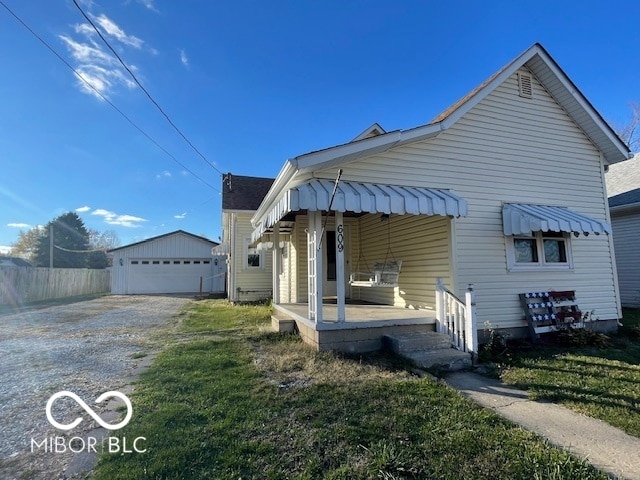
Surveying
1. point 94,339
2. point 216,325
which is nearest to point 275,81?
point 216,325

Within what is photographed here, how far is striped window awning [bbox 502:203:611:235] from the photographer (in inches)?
247

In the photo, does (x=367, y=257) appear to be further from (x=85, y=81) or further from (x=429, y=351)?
(x=85, y=81)

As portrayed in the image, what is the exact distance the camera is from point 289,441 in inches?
113

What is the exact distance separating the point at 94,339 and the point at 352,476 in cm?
737

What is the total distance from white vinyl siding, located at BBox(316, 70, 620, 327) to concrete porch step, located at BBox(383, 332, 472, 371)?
52.0 inches

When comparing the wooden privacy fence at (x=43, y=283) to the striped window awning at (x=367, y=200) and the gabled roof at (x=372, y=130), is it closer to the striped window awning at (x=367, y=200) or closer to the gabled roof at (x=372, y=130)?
the striped window awning at (x=367, y=200)

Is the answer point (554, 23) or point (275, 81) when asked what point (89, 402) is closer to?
point (275, 81)

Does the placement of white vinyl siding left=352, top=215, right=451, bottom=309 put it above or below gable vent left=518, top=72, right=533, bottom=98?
below

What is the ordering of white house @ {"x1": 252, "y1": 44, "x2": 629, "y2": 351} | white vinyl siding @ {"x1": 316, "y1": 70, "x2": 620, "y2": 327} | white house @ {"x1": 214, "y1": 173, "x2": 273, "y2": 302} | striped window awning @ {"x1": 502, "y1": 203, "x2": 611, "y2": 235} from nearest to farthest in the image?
white house @ {"x1": 252, "y1": 44, "x2": 629, "y2": 351}, striped window awning @ {"x1": 502, "y1": 203, "x2": 611, "y2": 235}, white vinyl siding @ {"x1": 316, "y1": 70, "x2": 620, "y2": 327}, white house @ {"x1": 214, "y1": 173, "x2": 273, "y2": 302}

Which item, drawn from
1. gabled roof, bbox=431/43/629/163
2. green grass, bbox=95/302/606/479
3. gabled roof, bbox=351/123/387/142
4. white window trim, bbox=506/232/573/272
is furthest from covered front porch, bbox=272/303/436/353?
gabled roof, bbox=351/123/387/142

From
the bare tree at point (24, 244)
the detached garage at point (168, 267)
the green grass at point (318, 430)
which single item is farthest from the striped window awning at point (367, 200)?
the bare tree at point (24, 244)

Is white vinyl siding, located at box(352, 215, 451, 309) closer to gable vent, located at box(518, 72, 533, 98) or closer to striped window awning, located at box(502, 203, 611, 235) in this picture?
striped window awning, located at box(502, 203, 611, 235)

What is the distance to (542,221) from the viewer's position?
6262mm

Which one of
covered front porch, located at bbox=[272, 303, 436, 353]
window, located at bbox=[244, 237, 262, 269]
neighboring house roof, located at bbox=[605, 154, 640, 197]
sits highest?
neighboring house roof, located at bbox=[605, 154, 640, 197]
